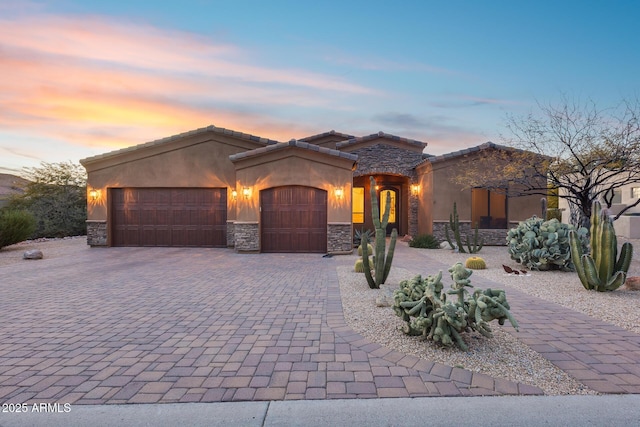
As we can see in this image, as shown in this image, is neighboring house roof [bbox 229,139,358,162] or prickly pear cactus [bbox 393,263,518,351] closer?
prickly pear cactus [bbox 393,263,518,351]

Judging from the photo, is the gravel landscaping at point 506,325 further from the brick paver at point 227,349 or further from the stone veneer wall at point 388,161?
the stone veneer wall at point 388,161

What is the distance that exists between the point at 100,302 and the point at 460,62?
14.3 meters

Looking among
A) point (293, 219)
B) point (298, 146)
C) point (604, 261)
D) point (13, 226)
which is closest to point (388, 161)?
point (298, 146)

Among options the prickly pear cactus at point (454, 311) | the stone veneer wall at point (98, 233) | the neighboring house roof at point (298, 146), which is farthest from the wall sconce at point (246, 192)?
the prickly pear cactus at point (454, 311)

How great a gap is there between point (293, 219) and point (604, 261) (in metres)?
9.20

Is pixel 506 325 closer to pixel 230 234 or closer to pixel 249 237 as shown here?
pixel 249 237

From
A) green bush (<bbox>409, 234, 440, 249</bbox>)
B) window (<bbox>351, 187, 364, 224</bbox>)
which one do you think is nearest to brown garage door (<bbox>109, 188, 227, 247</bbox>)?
window (<bbox>351, 187, 364, 224</bbox>)

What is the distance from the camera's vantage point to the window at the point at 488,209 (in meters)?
15.2

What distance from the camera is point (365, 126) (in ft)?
75.6

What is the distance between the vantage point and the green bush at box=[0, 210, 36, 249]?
12848 mm

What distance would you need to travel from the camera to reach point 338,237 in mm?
12070

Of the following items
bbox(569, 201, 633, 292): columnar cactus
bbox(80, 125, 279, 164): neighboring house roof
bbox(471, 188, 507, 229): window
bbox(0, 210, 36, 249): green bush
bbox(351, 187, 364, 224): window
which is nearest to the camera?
bbox(569, 201, 633, 292): columnar cactus

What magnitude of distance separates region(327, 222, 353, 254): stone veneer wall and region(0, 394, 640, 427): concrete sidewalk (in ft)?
31.1

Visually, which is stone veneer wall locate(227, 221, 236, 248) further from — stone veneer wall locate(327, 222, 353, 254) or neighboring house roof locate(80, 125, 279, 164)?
stone veneer wall locate(327, 222, 353, 254)
